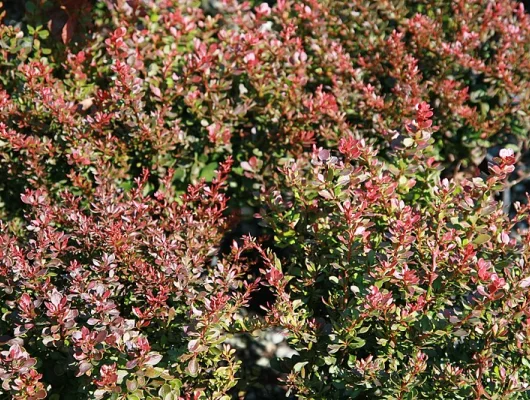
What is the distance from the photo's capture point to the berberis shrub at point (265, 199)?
2.17 meters

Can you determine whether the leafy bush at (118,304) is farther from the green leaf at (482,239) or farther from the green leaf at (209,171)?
the green leaf at (482,239)

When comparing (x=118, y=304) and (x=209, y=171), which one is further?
(x=209, y=171)

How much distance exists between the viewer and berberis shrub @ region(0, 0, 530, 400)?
7.12ft

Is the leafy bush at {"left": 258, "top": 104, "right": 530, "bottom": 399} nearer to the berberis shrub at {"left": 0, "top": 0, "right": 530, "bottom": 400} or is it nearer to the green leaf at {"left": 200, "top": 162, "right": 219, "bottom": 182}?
the berberis shrub at {"left": 0, "top": 0, "right": 530, "bottom": 400}

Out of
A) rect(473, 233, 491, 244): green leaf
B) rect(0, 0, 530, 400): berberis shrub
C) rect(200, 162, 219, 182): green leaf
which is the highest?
rect(473, 233, 491, 244): green leaf

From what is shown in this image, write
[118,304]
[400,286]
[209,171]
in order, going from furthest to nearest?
[209,171] → [118,304] → [400,286]

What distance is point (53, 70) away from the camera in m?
3.21

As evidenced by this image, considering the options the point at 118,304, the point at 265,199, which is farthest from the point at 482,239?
the point at 118,304

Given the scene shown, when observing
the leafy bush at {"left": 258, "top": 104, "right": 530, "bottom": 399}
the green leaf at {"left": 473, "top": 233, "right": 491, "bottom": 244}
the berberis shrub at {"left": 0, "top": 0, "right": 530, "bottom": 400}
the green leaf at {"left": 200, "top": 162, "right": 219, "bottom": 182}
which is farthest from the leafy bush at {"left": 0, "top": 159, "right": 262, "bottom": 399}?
the green leaf at {"left": 473, "top": 233, "right": 491, "bottom": 244}

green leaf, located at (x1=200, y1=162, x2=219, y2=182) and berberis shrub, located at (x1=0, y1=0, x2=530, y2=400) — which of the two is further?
green leaf, located at (x1=200, y1=162, x2=219, y2=182)

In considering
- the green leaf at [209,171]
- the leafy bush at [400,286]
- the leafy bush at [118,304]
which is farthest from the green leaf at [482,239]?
the green leaf at [209,171]

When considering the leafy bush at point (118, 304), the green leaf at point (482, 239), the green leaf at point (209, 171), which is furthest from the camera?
the green leaf at point (209, 171)

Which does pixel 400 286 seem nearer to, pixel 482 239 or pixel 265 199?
pixel 482 239

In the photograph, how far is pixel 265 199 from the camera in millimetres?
2500
